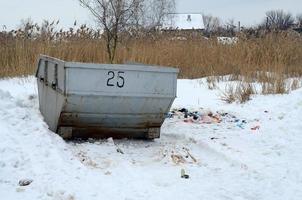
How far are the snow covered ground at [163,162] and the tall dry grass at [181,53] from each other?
13.1ft

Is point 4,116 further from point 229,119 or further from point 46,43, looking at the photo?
point 46,43

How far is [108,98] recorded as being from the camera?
596cm

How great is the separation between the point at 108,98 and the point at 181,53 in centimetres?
812

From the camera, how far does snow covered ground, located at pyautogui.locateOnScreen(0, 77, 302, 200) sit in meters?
4.43

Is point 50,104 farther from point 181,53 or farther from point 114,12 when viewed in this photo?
point 181,53

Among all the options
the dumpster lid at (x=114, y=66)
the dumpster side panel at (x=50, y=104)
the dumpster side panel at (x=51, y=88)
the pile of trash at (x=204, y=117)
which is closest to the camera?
the dumpster lid at (x=114, y=66)

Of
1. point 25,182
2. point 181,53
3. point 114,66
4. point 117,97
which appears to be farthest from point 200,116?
point 181,53

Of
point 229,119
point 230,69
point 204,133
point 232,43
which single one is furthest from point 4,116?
point 232,43

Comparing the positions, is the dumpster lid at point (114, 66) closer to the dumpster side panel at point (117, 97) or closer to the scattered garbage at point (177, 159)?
the dumpster side panel at point (117, 97)

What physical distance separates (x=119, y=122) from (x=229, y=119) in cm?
230

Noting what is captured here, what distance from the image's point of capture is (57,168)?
15.7ft

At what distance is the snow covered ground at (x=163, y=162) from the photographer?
4426 mm

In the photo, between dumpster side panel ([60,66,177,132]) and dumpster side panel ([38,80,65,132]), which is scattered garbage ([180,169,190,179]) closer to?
dumpster side panel ([60,66,177,132])

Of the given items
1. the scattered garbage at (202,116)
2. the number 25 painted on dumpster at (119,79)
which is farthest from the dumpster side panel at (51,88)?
the scattered garbage at (202,116)
